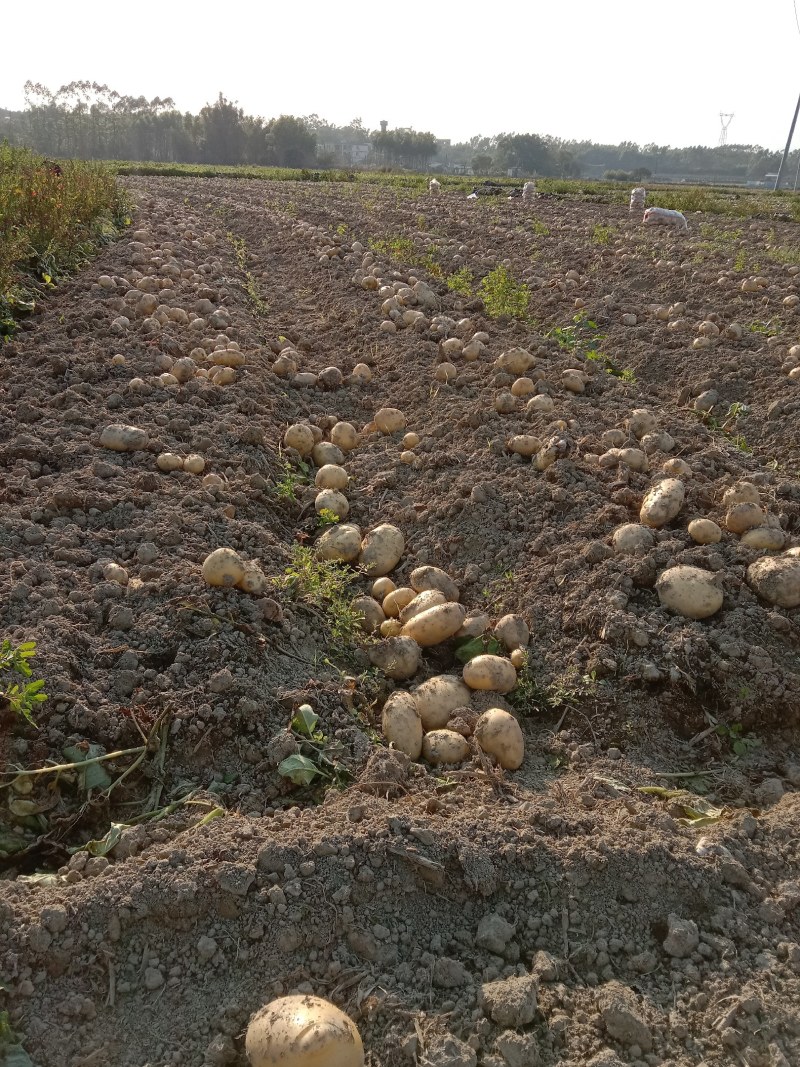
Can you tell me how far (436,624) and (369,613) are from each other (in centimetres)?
40

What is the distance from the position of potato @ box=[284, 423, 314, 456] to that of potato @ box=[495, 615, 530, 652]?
1.99m

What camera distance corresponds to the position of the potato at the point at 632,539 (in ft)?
11.2

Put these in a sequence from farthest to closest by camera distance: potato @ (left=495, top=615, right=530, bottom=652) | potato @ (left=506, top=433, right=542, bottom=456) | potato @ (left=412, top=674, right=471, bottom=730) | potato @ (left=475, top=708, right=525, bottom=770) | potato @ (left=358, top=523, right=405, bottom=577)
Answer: potato @ (left=506, top=433, right=542, bottom=456), potato @ (left=358, top=523, right=405, bottom=577), potato @ (left=495, top=615, right=530, bottom=652), potato @ (left=412, top=674, right=471, bottom=730), potato @ (left=475, top=708, right=525, bottom=770)

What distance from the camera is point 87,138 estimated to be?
53531 millimetres

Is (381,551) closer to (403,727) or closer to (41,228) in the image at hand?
(403,727)

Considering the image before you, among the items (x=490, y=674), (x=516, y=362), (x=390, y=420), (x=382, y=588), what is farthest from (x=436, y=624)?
(x=516, y=362)

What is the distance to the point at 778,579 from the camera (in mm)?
3107

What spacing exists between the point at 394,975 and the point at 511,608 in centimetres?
180

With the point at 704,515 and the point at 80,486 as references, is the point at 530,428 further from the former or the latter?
the point at 80,486

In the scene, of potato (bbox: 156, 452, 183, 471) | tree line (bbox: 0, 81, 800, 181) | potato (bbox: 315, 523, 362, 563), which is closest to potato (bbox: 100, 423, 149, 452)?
potato (bbox: 156, 452, 183, 471)

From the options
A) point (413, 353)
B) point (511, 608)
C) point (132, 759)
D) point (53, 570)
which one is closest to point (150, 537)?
point (53, 570)

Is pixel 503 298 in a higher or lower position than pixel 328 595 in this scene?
higher

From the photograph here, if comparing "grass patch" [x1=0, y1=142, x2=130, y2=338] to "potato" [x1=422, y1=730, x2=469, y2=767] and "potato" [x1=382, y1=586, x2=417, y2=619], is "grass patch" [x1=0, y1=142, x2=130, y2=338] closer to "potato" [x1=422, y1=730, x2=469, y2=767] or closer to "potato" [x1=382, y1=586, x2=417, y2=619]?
"potato" [x1=382, y1=586, x2=417, y2=619]

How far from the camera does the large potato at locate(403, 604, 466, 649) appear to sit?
10.3 ft
